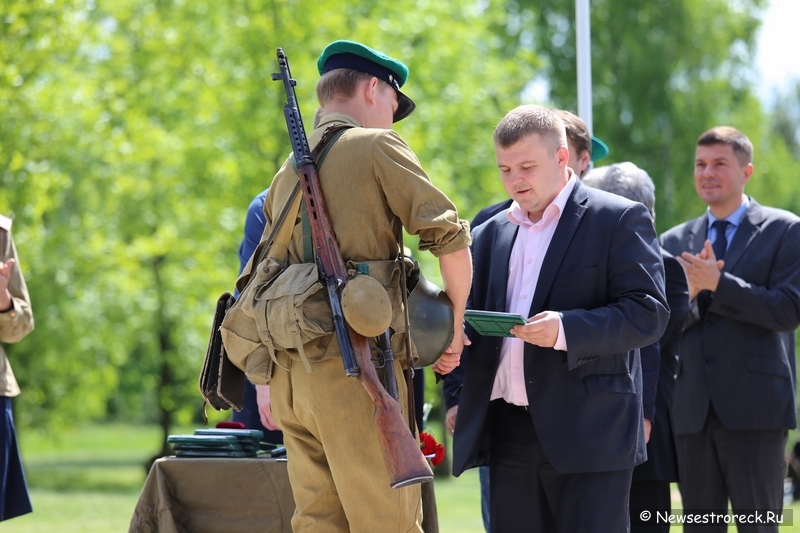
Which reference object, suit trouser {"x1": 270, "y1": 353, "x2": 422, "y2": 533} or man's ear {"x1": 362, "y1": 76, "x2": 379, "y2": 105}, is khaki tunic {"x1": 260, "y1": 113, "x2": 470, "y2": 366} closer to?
suit trouser {"x1": 270, "y1": 353, "x2": 422, "y2": 533}

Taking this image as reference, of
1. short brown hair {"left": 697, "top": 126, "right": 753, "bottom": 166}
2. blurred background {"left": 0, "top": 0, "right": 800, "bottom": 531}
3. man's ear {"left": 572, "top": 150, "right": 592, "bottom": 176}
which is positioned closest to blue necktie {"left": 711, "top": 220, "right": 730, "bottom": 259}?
short brown hair {"left": 697, "top": 126, "right": 753, "bottom": 166}

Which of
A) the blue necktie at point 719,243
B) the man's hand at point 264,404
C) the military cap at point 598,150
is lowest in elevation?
the man's hand at point 264,404

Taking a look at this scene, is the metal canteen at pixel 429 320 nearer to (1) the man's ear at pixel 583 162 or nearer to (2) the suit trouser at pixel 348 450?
(2) the suit trouser at pixel 348 450

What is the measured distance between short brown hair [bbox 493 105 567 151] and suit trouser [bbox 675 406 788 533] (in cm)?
241

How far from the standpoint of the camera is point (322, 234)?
321cm

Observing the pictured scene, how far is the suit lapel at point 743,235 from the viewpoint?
5.47m

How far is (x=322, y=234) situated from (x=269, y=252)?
1.01 feet

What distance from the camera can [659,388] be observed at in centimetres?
475

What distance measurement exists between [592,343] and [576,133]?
157 centimetres

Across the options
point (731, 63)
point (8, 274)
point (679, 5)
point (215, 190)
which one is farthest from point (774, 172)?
point (8, 274)

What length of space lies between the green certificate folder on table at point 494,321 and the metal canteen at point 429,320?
0.27 ft

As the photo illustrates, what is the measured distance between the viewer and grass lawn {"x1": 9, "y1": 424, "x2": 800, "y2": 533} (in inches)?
360

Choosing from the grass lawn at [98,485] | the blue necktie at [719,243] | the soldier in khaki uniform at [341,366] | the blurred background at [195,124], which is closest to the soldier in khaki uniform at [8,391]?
the soldier in khaki uniform at [341,366]

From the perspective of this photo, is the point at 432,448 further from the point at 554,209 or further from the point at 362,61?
the point at 362,61
